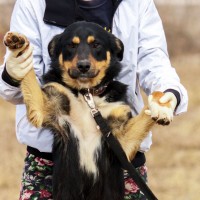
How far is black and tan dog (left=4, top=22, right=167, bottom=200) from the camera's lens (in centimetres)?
395

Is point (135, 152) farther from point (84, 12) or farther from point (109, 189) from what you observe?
point (84, 12)

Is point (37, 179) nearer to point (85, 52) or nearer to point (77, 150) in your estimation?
point (77, 150)

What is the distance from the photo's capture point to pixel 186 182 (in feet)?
27.6

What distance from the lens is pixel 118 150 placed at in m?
3.79

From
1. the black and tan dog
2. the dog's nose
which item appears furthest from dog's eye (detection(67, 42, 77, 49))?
the dog's nose

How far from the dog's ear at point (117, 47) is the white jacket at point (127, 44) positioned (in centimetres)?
4

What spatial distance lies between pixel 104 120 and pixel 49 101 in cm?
31

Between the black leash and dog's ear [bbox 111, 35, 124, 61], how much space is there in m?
0.33

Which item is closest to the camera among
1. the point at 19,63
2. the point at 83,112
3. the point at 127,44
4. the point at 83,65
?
the point at 19,63

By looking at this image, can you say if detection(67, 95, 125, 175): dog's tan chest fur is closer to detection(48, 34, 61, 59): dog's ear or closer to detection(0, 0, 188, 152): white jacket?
detection(0, 0, 188, 152): white jacket

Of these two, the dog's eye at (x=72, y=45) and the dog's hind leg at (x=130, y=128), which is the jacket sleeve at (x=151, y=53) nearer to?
the dog's hind leg at (x=130, y=128)

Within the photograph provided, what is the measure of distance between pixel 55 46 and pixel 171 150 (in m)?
5.96

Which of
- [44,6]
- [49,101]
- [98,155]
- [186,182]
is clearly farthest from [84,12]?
[186,182]

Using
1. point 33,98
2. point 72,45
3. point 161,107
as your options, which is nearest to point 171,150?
point 72,45
